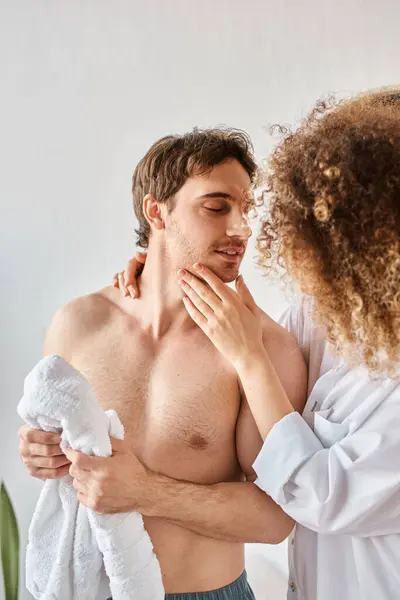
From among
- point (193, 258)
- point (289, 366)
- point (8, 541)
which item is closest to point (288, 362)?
point (289, 366)

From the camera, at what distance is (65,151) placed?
2535 mm

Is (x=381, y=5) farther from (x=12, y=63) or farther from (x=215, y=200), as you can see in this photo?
(x=12, y=63)

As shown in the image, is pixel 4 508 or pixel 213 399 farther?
pixel 4 508

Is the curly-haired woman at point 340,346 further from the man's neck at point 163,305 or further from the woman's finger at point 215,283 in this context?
the man's neck at point 163,305

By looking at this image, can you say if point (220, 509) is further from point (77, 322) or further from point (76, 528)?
point (77, 322)

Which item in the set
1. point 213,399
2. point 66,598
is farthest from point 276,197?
point 66,598

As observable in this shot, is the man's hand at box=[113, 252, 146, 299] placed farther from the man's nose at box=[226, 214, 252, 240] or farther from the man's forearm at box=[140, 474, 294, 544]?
the man's forearm at box=[140, 474, 294, 544]

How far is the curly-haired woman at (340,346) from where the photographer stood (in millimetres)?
→ 1156

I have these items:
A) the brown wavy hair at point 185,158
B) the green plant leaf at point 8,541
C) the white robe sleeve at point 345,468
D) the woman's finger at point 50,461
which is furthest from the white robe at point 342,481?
the green plant leaf at point 8,541

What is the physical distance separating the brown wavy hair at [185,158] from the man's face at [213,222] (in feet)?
0.07

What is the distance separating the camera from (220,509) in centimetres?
139

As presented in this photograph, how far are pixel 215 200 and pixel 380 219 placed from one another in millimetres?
534

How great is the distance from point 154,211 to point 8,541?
4.36ft

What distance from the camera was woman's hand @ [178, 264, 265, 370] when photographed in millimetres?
1353
